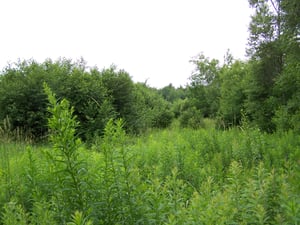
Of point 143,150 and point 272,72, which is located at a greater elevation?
point 272,72

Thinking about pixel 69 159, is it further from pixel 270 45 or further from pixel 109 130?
pixel 270 45

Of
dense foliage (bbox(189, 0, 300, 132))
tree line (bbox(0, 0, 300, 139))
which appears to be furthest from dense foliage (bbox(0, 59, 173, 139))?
dense foliage (bbox(189, 0, 300, 132))

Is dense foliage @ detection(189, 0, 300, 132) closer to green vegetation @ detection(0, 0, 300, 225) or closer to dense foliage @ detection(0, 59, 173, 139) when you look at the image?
green vegetation @ detection(0, 0, 300, 225)

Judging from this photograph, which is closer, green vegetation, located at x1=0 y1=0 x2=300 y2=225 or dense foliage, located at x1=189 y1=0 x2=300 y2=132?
green vegetation, located at x1=0 y1=0 x2=300 y2=225

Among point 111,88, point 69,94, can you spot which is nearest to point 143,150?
point 69,94

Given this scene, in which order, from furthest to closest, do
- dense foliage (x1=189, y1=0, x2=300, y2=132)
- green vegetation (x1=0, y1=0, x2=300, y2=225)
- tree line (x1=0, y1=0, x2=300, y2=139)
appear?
tree line (x1=0, y1=0, x2=300, y2=139)
dense foliage (x1=189, y1=0, x2=300, y2=132)
green vegetation (x1=0, y1=0, x2=300, y2=225)

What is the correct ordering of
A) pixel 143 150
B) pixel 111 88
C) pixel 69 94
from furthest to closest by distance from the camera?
pixel 111 88 < pixel 69 94 < pixel 143 150

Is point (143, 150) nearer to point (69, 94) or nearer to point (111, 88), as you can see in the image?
point (69, 94)

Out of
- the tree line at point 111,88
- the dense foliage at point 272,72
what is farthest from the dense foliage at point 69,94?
the dense foliage at point 272,72

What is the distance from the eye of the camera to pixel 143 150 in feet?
21.8

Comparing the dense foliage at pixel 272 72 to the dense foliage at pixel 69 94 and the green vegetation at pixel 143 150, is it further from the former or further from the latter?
the dense foliage at pixel 69 94

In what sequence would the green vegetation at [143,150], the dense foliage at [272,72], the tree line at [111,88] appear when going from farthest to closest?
the tree line at [111,88], the dense foliage at [272,72], the green vegetation at [143,150]

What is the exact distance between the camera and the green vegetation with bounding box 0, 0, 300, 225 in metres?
2.34

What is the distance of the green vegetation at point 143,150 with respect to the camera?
2.34m
